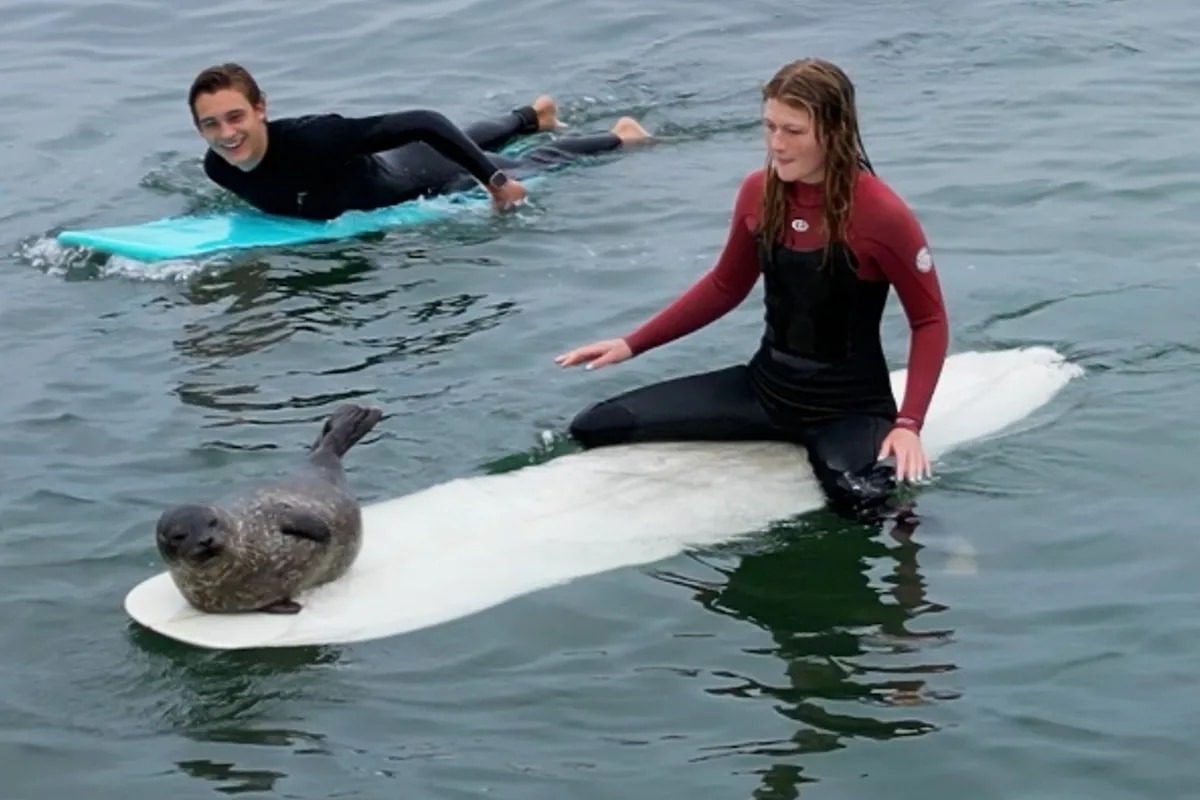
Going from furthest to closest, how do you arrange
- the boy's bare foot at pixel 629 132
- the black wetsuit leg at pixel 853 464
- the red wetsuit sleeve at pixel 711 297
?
the boy's bare foot at pixel 629 132
the red wetsuit sleeve at pixel 711 297
the black wetsuit leg at pixel 853 464

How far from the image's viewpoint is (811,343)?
6.48 meters

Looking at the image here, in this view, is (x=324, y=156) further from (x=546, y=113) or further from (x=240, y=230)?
(x=546, y=113)

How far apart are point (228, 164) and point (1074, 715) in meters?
5.98

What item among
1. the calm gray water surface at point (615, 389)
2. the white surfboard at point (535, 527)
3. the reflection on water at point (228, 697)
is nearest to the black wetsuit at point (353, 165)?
the calm gray water surface at point (615, 389)

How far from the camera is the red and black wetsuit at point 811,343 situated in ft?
20.2

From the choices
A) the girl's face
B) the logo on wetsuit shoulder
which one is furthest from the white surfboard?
the girl's face

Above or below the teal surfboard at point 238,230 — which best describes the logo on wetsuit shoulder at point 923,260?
above

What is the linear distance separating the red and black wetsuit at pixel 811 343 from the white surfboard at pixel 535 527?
0.39ft

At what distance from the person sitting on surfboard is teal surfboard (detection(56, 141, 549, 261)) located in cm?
8

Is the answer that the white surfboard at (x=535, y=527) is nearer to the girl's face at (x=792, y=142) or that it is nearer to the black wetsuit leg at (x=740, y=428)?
the black wetsuit leg at (x=740, y=428)

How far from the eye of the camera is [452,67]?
44.7ft

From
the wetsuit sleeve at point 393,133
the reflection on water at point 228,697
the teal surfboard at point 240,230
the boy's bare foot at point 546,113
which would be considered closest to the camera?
the reflection on water at point 228,697

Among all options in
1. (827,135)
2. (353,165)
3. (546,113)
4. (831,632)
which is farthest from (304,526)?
(546,113)

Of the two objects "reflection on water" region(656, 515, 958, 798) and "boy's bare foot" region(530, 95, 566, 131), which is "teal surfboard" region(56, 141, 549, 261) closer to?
"boy's bare foot" region(530, 95, 566, 131)
